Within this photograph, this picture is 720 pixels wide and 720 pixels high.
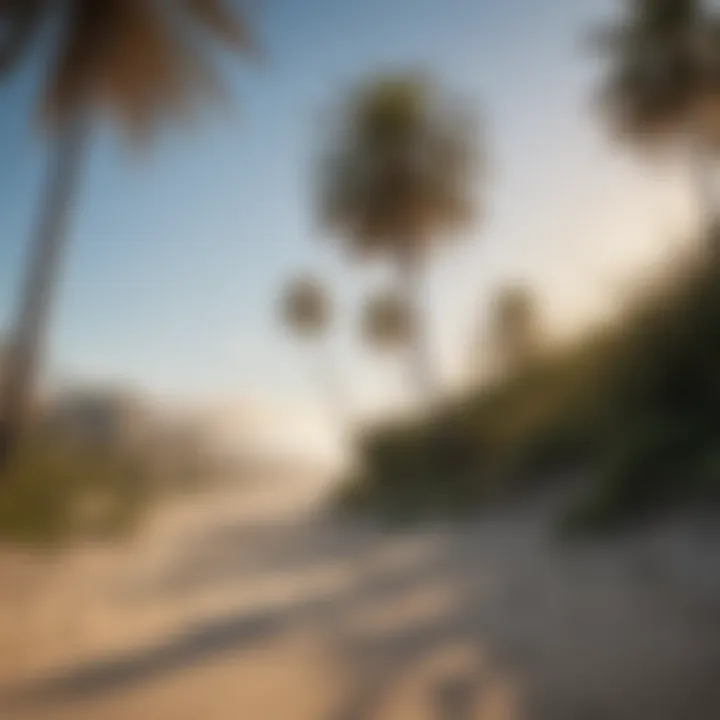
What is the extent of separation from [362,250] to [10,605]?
37.4 feet

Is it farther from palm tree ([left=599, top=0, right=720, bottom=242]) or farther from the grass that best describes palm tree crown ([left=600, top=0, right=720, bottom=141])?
the grass

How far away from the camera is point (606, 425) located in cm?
705

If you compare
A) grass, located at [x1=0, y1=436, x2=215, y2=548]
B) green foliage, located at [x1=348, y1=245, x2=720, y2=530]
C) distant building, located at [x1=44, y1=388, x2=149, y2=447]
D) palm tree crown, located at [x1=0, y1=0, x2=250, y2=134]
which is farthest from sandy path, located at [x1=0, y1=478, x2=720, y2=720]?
palm tree crown, located at [x1=0, y1=0, x2=250, y2=134]

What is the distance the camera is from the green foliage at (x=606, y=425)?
5.59 meters

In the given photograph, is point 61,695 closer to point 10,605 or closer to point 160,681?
point 160,681

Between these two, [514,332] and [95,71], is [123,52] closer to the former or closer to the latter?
[95,71]

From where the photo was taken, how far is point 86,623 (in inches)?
175

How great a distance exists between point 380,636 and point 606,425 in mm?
4101

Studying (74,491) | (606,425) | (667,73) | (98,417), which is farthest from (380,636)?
(667,73)

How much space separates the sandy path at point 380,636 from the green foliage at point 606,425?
0.69m

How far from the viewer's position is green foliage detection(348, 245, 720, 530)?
5.59m

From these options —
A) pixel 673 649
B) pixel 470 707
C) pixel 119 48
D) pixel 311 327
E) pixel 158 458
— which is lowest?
pixel 673 649

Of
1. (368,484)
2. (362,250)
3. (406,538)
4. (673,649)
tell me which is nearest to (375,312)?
(362,250)

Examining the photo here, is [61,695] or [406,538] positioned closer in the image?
[61,695]
